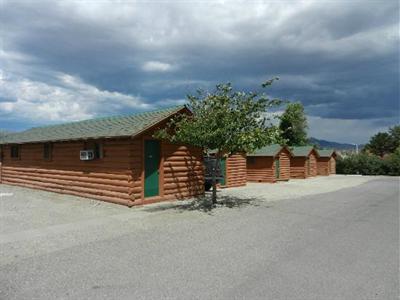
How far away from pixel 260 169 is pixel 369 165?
80.4ft

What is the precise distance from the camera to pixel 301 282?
18.4ft

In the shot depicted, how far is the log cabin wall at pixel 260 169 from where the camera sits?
2889 cm

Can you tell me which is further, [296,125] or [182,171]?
[296,125]

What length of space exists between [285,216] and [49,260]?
7.60m

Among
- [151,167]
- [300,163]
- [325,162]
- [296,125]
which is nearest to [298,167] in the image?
[300,163]

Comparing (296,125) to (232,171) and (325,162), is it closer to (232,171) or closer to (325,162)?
(325,162)

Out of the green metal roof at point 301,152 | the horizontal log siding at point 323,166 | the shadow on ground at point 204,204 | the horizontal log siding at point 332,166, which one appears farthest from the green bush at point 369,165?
the shadow on ground at point 204,204

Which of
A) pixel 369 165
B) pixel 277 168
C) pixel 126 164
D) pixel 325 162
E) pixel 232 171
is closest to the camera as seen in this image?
pixel 126 164

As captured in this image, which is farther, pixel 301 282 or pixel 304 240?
pixel 304 240

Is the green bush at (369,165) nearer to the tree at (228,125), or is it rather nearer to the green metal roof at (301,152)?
the green metal roof at (301,152)

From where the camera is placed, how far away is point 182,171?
15.8 metres

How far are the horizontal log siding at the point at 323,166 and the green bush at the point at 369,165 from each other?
5.24 meters

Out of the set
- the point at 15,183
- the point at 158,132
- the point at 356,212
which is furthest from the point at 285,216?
the point at 15,183

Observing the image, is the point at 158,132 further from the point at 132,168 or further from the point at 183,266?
the point at 183,266
